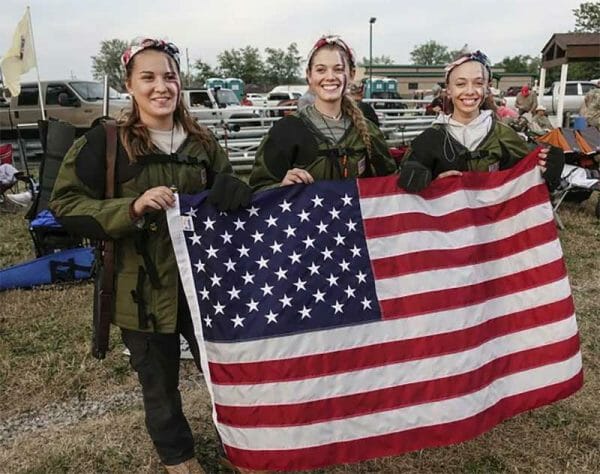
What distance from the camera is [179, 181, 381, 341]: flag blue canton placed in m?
2.34

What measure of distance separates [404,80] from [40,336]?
6726cm

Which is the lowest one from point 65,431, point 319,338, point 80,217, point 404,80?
point 65,431

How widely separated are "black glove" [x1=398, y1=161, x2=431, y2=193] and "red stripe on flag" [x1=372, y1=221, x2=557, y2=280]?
30 centimetres

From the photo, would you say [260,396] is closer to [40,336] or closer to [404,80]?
[40,336]

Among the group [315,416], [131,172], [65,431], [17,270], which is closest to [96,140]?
[131,172]

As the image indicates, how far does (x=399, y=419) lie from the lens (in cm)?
250

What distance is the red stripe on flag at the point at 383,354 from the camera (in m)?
2.35

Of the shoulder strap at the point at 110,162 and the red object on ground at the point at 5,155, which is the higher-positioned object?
the shoulder strap at the point at 110,162

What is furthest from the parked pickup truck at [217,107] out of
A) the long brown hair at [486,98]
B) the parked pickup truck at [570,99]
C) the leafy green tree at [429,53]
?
the leafy green tree at [429,53]

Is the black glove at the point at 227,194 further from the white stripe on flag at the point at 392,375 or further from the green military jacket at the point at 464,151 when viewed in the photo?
the green military jacket at the point at 464,151

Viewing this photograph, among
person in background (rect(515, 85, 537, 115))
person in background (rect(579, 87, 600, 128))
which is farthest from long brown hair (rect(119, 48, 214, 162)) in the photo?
person in background (rect(515, 85, 537, 115))

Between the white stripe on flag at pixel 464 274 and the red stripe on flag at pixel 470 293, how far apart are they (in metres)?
0.02

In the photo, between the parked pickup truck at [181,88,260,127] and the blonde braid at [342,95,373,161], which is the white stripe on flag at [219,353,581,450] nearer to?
the blonde braid at [342,95,373,161]

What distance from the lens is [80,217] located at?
2.19 metres
